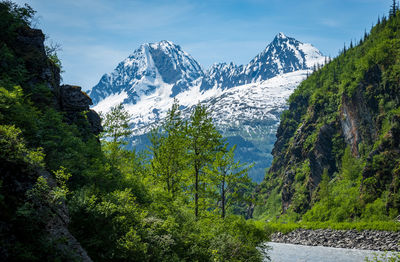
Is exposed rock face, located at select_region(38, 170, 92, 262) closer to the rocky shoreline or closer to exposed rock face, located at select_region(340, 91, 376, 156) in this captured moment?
the rocky shoreline

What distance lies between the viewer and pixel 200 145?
113 ft

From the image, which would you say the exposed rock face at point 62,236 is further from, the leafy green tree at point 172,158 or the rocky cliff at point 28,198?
the leafy green tree at point 172,158

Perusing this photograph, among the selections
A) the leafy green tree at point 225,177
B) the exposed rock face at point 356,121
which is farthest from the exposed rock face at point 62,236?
the exposed rock face at point 356,121

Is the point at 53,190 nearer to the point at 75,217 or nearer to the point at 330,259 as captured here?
the point at 75,217

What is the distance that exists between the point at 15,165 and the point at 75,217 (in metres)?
4.32

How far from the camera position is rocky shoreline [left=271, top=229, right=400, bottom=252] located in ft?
195

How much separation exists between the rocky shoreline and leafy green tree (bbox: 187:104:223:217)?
3443cm

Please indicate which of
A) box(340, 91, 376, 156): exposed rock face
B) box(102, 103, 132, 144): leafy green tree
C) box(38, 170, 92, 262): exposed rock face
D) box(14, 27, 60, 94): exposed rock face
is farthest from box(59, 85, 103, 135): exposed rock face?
box(340, 91, 376, 156): exposed rock face

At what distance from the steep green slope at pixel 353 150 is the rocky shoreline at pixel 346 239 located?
6598 mm

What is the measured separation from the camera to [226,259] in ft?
80.1

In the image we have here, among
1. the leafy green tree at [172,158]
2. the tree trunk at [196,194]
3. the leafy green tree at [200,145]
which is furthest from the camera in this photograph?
the leafy green tree at [172,158]

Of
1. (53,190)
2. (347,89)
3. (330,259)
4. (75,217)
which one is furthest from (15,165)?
(347,89)

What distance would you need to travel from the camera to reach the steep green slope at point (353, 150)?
74688 millimetres

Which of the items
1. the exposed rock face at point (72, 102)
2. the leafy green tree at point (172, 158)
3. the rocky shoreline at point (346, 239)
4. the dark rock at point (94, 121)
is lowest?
the rocky shoreline at point (346, 239)
